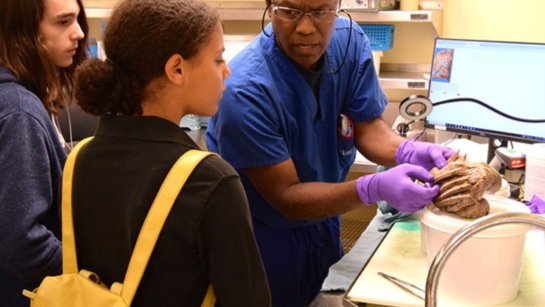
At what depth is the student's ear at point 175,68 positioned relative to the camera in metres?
0.94

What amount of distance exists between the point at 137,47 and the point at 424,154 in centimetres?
93

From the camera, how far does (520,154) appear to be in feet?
6.18

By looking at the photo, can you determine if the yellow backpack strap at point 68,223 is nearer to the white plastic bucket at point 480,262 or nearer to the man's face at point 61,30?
the man's face at point 61,30

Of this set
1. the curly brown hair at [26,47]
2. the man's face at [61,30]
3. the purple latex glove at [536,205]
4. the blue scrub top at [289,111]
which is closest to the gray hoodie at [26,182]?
the curly brown hair at [26,47]

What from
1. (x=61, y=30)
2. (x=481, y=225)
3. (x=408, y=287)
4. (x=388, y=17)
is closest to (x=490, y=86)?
(x=388, y=17)

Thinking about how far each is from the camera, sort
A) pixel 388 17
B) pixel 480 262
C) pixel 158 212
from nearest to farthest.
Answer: pixel 158 212, pixel 480 262, pixel 388 17

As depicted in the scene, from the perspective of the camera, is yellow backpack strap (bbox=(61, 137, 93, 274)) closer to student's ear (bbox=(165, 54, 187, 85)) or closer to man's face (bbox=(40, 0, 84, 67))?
student's ear (bbox=(165, 54, 187, 85))

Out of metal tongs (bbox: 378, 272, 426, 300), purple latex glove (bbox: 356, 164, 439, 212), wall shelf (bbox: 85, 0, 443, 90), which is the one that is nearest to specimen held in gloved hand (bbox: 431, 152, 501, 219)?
purple latex glove (bbox: 356, 164, 439, 212)

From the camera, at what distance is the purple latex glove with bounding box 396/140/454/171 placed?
152 cm

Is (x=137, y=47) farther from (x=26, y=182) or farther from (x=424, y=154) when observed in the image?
(x=424, y=154)

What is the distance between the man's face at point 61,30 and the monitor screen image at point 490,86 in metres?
1.21

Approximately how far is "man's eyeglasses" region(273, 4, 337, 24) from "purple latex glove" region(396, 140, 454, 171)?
17.9 inches

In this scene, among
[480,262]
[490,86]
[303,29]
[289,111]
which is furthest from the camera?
[490,86]

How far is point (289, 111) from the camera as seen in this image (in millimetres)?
1532
